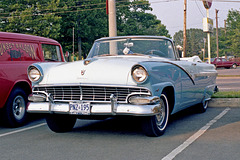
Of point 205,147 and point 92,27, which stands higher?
point 92,27

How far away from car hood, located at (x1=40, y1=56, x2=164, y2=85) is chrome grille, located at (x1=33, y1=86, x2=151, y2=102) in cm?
9

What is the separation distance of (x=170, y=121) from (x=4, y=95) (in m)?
3.23

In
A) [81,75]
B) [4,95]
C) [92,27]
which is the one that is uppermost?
[92,27]

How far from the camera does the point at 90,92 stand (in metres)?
5.22

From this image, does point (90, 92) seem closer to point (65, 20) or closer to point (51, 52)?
point (51, 52)

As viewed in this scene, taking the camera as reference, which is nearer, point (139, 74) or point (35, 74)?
point (139, 74)

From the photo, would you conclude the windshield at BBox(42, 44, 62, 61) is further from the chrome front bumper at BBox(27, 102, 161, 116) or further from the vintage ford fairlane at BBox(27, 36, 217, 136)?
the chrome front bumper at BBox(27, 102, 161, 116)

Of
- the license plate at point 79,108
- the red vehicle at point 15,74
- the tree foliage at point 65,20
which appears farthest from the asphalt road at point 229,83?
the tree foliage at point 65,20

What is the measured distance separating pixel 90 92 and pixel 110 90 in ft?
1.02

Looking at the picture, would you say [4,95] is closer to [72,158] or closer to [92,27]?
[72,158]

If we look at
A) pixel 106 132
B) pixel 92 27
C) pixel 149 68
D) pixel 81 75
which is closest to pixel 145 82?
pixel 149 68

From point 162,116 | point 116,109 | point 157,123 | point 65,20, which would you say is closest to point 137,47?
point 162,116

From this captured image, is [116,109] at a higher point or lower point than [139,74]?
lower

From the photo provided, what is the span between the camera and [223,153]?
442 cm
